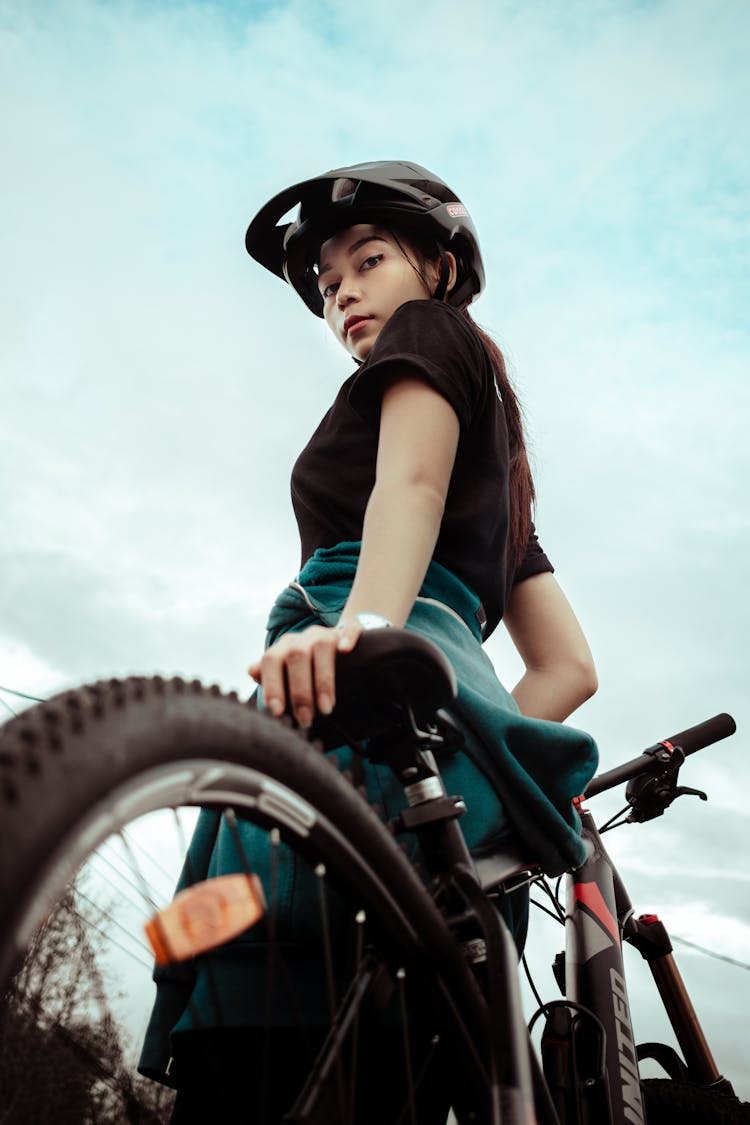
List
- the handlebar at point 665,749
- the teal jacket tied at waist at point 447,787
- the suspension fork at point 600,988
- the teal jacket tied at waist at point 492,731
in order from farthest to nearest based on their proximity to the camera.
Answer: the handlebar at point 665,749
the suspension fork at point 600,988
the teal jacket tied at waist at point 492,731
the teal jacket tied at waist at point 447,787

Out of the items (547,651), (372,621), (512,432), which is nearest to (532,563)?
(547,651)

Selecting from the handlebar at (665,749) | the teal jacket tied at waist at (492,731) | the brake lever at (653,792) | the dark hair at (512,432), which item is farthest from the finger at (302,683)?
the brake lever at (653,792)

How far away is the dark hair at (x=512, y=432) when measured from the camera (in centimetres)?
197

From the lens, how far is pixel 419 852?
4.44ft

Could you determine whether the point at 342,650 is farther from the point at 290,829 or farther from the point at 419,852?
the point at 419,852

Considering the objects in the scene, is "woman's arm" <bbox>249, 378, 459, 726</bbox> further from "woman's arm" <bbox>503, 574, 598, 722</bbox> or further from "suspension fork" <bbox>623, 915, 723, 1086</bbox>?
"suspension fork" <bbox>623, 915, 723, 1086</bbox>

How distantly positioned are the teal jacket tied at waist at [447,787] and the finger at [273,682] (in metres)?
0.25

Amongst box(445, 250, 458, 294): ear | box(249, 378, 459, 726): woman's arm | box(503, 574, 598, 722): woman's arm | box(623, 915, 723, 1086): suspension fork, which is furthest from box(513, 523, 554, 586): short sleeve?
box(623, 915, 723, 1086): suspension fork

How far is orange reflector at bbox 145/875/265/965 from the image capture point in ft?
2.59

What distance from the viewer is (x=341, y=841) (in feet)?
3.32

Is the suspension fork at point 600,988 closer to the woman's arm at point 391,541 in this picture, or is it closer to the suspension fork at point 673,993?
the suspension fork at point 673,993

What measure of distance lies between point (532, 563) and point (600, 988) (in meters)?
1.03

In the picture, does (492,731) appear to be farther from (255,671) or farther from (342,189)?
(342,189)

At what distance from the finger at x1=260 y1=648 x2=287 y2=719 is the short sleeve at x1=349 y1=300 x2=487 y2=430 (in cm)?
58
